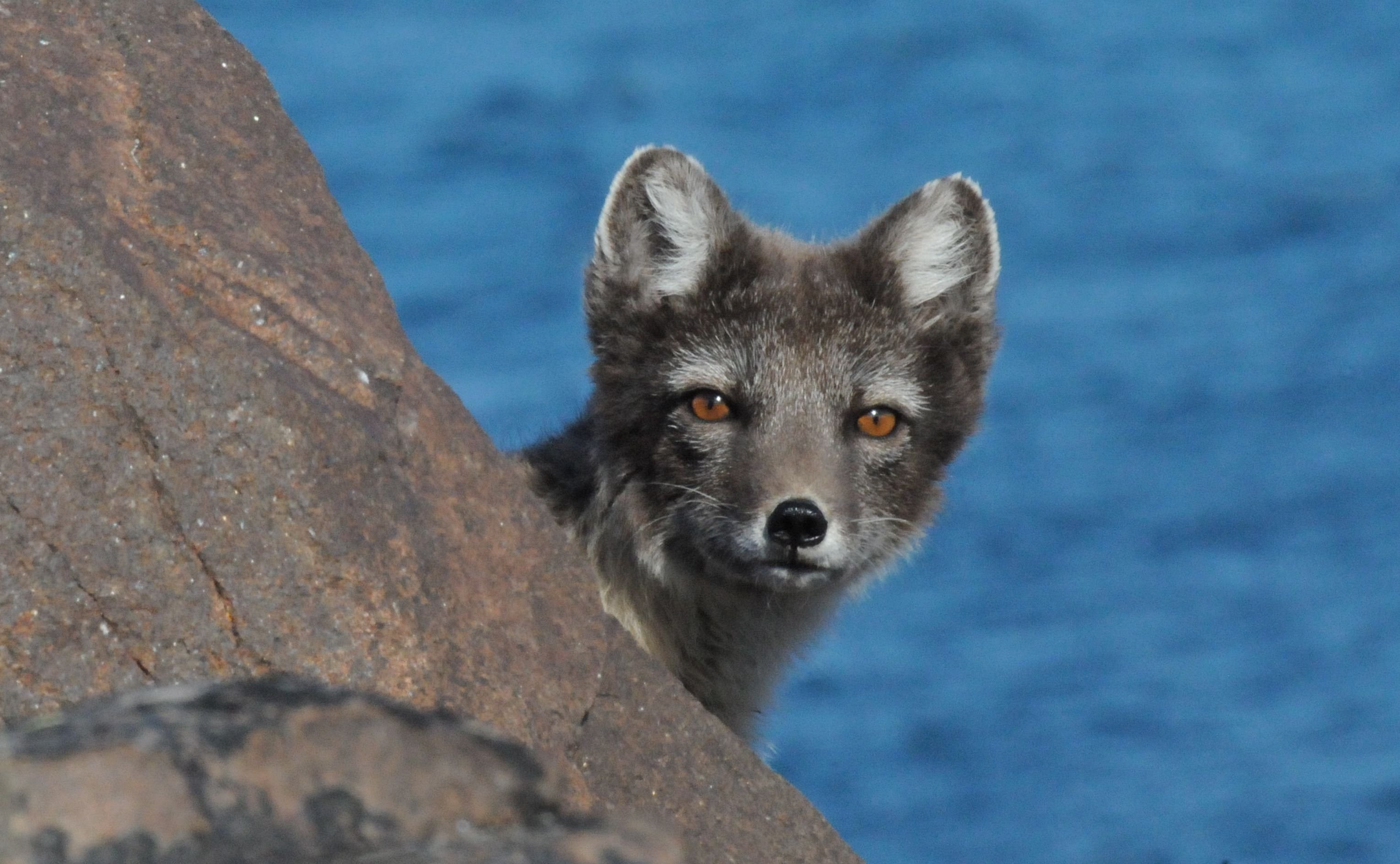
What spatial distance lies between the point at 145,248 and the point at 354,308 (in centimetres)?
54

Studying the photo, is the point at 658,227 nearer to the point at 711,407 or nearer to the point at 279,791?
the point at 711,407

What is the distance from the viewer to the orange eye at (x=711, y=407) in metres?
5.71

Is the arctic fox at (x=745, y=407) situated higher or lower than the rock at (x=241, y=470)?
higher

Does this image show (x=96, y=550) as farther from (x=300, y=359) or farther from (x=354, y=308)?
(x=354, y=308)

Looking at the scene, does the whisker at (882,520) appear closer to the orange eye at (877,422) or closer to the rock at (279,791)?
the orange eye at (877,422)

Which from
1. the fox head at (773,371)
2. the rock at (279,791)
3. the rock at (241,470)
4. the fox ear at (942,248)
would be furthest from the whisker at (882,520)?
the rock at (279,791)

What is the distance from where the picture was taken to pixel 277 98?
15.8ft

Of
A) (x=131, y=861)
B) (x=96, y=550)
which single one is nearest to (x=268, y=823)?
(x=131, y=861)

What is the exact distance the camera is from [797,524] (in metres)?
5.39

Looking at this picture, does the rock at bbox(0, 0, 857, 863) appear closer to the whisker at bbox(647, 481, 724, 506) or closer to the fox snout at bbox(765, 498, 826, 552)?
the fox snout at bbox(765, 498, 826, 552)

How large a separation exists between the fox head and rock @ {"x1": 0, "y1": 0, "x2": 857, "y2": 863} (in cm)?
115

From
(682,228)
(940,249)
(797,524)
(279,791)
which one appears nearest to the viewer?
(279,791)

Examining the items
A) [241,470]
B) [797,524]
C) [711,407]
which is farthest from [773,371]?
[241,470]

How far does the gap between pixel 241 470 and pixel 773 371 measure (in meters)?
2.36
